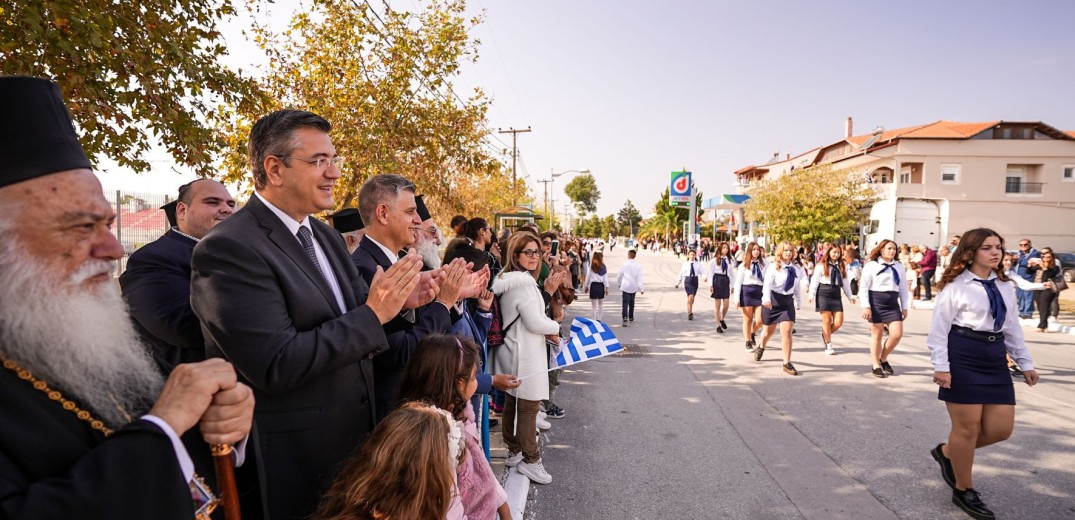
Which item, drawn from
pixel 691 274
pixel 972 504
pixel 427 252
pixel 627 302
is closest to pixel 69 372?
pixel 427 252

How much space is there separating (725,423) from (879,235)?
37.4 meters

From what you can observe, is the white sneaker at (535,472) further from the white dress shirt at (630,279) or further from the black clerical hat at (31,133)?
the white dress shirt at (630,279)

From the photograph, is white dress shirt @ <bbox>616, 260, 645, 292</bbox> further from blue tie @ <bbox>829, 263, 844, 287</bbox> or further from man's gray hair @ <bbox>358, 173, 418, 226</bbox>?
man's gray hair @ <bbox>358, 173, 418, 226</bbox>

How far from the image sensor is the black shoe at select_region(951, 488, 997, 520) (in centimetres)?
376

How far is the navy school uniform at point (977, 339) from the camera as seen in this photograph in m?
3.96

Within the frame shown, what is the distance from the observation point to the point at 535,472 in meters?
4.45

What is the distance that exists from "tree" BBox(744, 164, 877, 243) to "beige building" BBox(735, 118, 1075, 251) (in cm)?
290

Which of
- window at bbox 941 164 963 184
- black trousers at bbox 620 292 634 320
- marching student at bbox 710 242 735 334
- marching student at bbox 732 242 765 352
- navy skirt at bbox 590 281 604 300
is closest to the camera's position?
marching student at bbox 732 242 765 352

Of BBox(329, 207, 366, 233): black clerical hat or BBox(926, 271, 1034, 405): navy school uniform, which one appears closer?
BBox(926, 271, 1034, 405): navy school uniform

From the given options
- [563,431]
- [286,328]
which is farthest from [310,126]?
[563,431]

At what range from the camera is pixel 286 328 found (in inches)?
70.2

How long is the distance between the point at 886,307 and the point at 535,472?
6066mm

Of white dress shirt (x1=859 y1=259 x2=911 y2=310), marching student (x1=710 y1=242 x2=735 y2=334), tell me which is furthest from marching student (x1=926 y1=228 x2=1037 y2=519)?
marching student (x1=710 y1=242 x2=735 y2=334)

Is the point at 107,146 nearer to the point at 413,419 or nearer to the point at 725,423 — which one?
the point at 413,419
